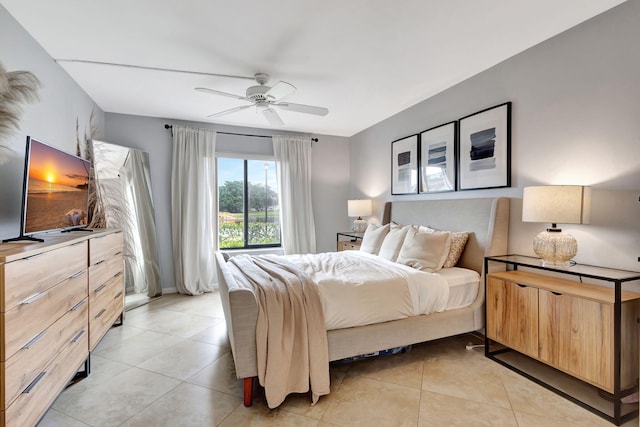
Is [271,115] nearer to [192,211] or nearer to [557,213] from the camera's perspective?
[192,211]

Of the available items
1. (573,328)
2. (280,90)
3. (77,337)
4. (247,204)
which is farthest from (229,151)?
(573,328)

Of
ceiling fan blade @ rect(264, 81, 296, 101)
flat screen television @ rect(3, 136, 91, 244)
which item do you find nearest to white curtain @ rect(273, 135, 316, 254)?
ceiling fan blade @ rect(264, 81, 296, 101)

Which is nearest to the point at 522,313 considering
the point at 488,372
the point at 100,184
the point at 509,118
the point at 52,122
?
the point at 488,372

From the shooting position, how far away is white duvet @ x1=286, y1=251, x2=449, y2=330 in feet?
7.25

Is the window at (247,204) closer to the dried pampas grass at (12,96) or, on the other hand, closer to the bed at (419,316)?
the bed at (419,316)

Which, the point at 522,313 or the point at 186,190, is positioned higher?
the point at 186,190

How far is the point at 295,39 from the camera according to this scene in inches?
94.3

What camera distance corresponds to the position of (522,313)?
7.47 feet

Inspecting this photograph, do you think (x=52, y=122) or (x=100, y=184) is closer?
(x=52, y=122)

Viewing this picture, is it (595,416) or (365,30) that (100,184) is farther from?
(595,416)

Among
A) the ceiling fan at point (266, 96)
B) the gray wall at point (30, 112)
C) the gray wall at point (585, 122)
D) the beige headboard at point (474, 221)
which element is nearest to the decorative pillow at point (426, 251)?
the beige headboard at point (474, 221)

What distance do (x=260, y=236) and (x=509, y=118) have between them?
155 inches

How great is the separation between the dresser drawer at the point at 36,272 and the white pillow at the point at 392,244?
107 inches

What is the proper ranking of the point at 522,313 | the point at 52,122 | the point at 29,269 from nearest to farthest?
the point at 29,269 → the point at 522,313 → the point at 52,122
